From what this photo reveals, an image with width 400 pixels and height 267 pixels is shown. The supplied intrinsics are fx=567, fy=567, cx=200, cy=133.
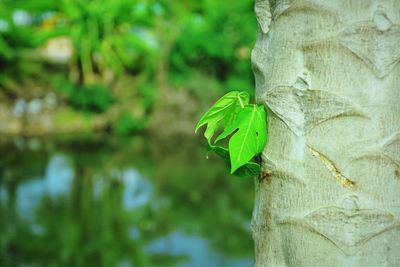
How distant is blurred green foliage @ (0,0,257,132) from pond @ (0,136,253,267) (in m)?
4.58

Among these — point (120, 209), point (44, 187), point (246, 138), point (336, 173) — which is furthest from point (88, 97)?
point (336, 173)

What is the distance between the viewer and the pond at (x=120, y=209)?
19.4 ft

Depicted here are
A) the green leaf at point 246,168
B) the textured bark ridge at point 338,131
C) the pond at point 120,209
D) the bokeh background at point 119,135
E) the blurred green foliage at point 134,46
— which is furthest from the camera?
the blurred green foliage at point 134,46

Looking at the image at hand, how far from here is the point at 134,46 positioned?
694 inches

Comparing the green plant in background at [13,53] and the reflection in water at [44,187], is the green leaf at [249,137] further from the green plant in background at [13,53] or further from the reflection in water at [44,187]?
the green plant in background at [13,53]

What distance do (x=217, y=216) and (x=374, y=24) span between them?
22.5ft

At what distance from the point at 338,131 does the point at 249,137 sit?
0.15 m

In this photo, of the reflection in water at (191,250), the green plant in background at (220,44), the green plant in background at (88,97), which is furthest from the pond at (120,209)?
the green plant in background at (220,44)

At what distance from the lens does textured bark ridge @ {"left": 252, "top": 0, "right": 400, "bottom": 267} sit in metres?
0.83

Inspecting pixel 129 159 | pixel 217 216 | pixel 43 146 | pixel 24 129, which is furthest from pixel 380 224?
pixel 24 129

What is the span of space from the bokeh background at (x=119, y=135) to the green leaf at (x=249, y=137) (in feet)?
15.6

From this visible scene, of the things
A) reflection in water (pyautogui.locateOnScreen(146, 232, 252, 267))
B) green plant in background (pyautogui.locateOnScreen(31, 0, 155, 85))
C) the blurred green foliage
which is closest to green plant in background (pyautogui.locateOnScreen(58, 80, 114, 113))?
the blurred green foliage

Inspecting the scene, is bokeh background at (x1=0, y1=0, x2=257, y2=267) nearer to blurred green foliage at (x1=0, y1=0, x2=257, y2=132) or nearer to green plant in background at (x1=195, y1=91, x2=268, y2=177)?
blurred green foliage at (x1=0, y1=0, x2=257, y2=132)

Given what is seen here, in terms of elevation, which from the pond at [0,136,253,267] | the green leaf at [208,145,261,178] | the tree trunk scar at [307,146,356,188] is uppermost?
the pond at [0,136,253,267]
